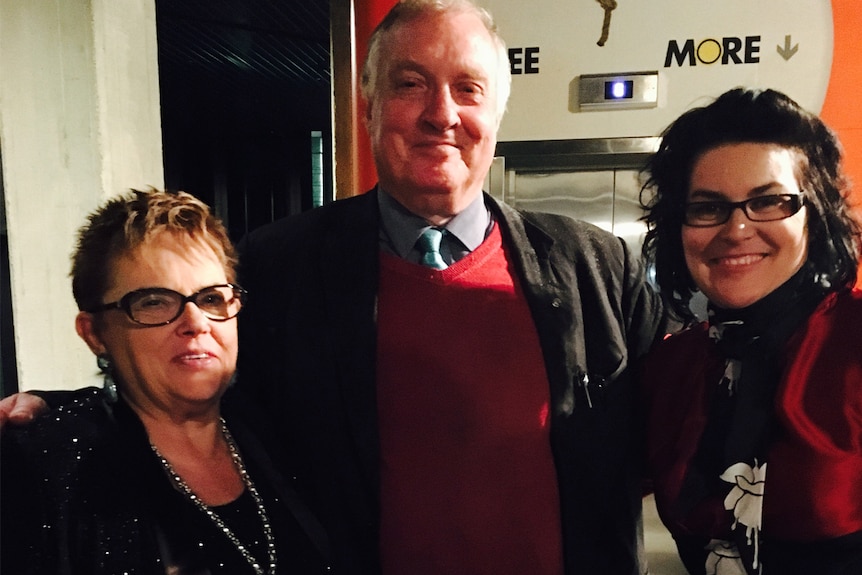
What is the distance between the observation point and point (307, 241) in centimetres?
134

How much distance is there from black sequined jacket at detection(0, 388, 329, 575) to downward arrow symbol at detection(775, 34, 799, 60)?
2092 millimetres

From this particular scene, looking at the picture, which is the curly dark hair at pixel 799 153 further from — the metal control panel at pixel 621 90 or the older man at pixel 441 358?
the metal control panel at pixel 621 90

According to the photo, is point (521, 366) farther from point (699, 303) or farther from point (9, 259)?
point (9, 259)

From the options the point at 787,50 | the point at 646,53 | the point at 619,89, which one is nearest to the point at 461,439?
the point at 619,89

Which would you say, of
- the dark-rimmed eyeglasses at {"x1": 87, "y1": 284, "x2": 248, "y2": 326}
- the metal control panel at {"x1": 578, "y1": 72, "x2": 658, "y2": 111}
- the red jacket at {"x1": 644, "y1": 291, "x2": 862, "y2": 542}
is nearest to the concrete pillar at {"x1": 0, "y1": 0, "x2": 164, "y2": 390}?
the dark-rimmed eyeglasses at {"x1": 87, "y1": 284, "x2": 248, "y2": 326}

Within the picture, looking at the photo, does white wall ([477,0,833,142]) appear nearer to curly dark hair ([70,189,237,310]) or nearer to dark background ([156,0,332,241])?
curly dark hair ([70,189,237,310])

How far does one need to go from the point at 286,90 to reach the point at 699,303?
15.0 ft

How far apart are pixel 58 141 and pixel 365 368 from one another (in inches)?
70.7

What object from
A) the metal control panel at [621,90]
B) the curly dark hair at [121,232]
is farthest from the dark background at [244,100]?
the curly dark hair at [121,232]

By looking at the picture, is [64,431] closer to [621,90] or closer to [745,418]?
[745,418]

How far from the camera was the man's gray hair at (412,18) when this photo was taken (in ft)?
4.19

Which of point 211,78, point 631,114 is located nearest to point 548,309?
point 631,114

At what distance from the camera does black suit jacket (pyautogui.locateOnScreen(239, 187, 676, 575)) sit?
1.18 metres

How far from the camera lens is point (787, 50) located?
1943 mm
